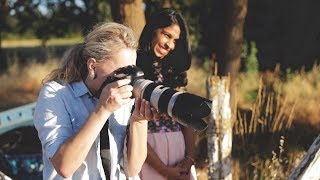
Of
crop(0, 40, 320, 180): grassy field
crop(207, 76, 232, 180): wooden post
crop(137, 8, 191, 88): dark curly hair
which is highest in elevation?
crop(137, 8, 191, 88): dark curly hair

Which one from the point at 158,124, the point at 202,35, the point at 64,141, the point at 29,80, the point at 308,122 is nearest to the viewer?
the point at 64,141

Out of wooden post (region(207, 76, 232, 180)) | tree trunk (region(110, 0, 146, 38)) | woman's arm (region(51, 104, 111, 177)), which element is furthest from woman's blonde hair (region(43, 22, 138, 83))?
tree trunk (region(110, 0, 146, 38))

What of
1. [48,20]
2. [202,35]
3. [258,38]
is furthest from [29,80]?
[258,38]

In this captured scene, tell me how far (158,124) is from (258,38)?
7.18 m

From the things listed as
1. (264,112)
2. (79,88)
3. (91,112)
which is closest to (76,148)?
(91,112)

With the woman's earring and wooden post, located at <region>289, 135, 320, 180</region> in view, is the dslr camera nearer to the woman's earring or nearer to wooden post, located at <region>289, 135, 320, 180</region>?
the woman's earring

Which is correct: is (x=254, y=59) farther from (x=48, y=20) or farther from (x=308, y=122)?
(x=48, y=20)

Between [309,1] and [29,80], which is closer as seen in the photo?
[309,1]

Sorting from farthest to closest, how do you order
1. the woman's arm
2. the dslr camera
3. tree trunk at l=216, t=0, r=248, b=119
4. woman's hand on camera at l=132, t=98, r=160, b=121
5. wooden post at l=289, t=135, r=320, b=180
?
tree trunk at l=216, t=0, r=248, b=119, wooden post at l=289, t=135, r=320, b=180, woman's hand on camera at l=132, t=98, r=160, b=121, the dslr camera, the woman's arm

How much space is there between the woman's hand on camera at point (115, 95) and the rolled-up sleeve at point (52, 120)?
14 centimetres

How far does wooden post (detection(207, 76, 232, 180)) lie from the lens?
3.72 metres

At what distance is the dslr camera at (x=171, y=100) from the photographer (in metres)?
1.71

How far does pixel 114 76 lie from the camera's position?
1727 mm

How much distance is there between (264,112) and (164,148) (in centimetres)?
378
